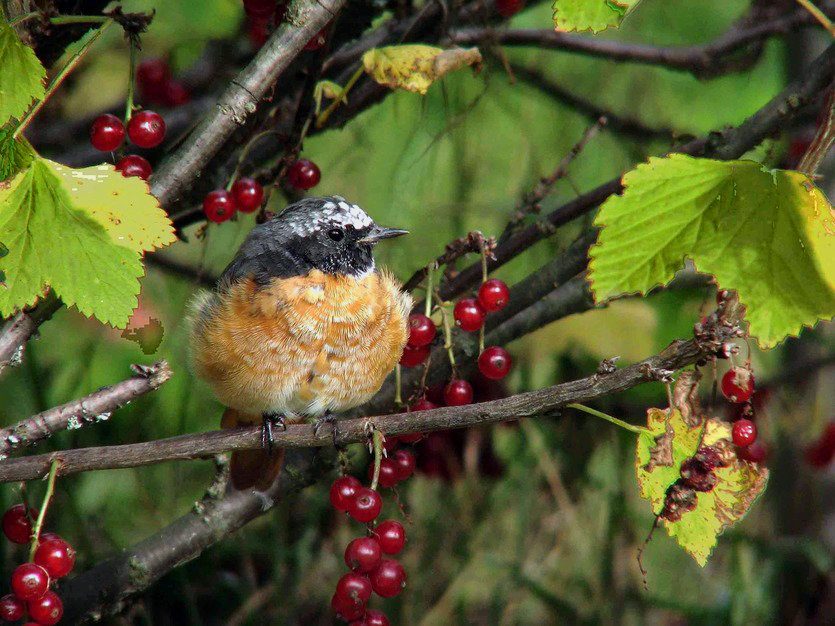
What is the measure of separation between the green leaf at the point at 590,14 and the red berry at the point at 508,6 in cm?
107

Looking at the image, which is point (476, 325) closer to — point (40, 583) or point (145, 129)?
point (145, 129)

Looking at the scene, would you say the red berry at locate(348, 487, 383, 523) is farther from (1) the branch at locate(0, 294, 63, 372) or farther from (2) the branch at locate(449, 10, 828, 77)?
(2) the branch at locate(449, 10, 828, 77)

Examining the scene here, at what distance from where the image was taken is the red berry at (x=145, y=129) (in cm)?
209

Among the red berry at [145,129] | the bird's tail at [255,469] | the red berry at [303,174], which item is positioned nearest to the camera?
the red berry at [145,129]

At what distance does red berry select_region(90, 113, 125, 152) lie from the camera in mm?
2080

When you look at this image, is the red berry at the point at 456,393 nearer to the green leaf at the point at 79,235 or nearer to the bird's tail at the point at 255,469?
the bird's tail at the point at 255,469

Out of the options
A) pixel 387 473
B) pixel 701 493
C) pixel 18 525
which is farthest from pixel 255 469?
pixel 701 493

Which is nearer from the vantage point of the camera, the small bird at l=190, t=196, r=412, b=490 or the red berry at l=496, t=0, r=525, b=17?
the small bird at l=190, t=196, r=412, b=490

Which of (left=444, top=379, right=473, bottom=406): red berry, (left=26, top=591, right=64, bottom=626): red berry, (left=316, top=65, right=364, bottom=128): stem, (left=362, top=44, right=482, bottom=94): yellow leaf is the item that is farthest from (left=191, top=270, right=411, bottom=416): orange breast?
(left=26, top=591, right=64, bottom=626): red berry

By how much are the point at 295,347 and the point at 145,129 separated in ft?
2.19

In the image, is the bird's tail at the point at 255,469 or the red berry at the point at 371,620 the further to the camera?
the bird's tail at the point at 255,469

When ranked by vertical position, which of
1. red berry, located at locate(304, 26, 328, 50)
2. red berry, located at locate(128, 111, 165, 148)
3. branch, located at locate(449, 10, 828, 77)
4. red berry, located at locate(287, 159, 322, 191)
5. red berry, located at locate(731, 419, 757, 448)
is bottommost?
red berry, located at locate(731, 419, 757, 448)

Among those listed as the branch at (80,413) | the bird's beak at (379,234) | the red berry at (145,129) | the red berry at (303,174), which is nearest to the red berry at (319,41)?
the red berry at (303,174)

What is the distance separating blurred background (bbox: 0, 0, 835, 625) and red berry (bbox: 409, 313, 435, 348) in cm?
92
